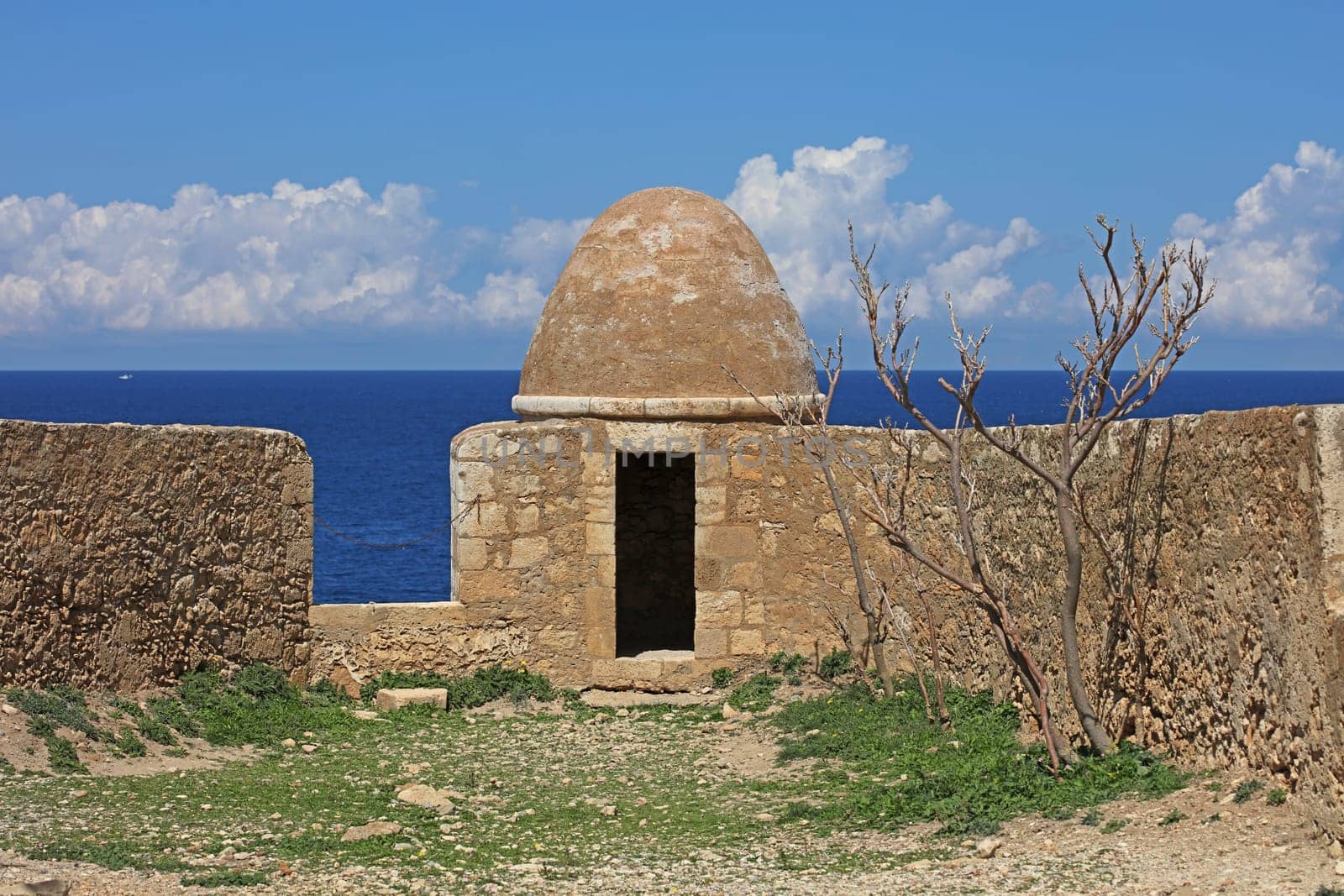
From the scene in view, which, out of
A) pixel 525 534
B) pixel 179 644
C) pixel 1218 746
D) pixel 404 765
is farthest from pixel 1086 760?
pixel 179 644

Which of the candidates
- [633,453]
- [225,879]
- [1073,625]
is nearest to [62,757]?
[225,879]

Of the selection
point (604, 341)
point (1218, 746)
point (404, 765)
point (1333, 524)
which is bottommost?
point (404, 765)

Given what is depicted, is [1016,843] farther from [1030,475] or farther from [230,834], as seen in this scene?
[230,834]

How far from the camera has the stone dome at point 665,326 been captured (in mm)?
10469

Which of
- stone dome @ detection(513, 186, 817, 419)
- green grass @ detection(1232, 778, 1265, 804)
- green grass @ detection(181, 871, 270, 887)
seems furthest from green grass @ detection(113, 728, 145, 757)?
green grass @ detection(1232, 778, 1265, 804)

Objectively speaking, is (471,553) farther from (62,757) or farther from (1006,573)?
(1006,573)

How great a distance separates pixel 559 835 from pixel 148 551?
3586mm

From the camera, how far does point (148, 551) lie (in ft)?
29.3

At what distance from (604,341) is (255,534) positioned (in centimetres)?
276

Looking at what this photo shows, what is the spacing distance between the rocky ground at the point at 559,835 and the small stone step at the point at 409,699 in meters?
0.95

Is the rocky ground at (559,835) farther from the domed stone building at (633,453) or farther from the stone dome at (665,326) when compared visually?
the stone dome at (665,326)

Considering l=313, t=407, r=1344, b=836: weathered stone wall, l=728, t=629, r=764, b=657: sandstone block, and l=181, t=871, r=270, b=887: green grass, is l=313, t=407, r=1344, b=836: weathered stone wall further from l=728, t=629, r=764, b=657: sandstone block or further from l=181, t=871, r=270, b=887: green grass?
l=181, t=871, r=270, b=887: green grass

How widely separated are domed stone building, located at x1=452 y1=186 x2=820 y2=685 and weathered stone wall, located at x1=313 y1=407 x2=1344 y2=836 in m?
0.02

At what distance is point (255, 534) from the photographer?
9.70m
